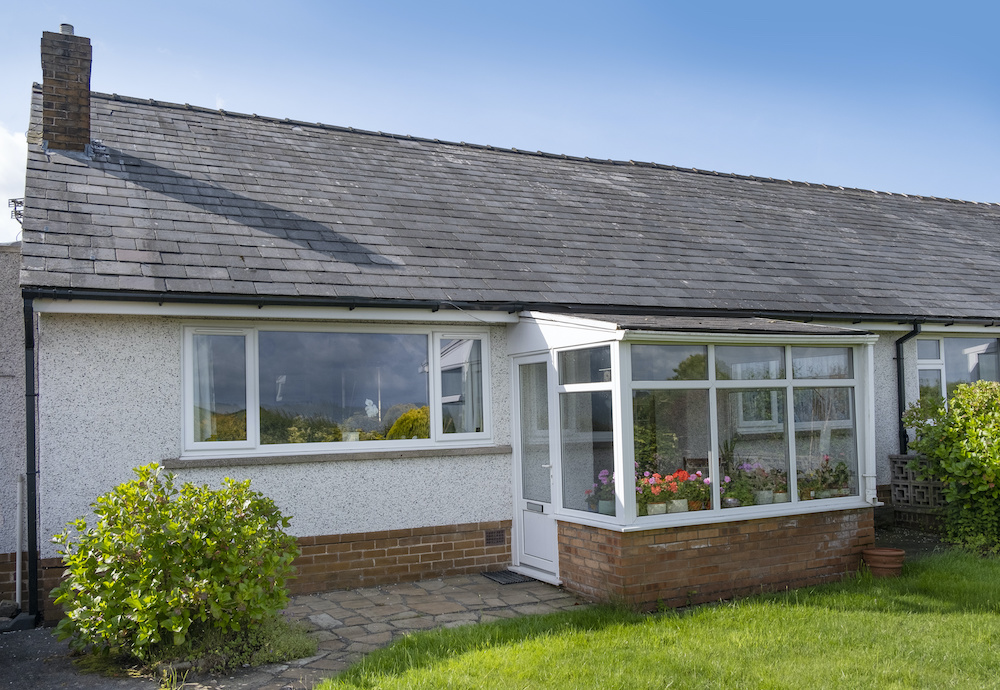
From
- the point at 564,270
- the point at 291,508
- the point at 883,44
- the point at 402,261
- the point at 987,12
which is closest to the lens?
the point at 291,508

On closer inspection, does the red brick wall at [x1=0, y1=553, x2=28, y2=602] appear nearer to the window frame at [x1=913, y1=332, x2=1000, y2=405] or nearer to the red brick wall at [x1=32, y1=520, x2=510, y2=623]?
the red brick wall at [x1=32, y1=520, x2=510, y2=623]

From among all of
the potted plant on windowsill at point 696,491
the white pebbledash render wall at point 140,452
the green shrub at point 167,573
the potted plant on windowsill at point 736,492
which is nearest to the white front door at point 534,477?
the white pebbledash render wall at point 140,452

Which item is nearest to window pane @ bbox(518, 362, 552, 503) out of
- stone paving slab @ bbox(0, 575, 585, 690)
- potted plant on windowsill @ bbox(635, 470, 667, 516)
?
stone paving slab @ bbox(0, 575, 585, 690)

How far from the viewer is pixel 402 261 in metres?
9.22

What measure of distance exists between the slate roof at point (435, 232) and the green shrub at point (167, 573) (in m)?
2.36

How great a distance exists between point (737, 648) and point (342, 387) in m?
4.65

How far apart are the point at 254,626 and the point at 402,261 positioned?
4510 mm

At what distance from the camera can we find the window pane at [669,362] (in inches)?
298

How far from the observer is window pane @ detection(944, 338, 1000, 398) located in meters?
12.1

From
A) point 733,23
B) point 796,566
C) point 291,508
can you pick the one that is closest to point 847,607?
point 796,566

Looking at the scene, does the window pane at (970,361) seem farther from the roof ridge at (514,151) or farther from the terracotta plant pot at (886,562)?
the roof ridge at (514,151)

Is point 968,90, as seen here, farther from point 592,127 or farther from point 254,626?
point 254,626

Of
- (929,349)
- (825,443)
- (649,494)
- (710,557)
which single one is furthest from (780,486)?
(929,349)

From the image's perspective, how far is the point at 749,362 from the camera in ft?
26.4
